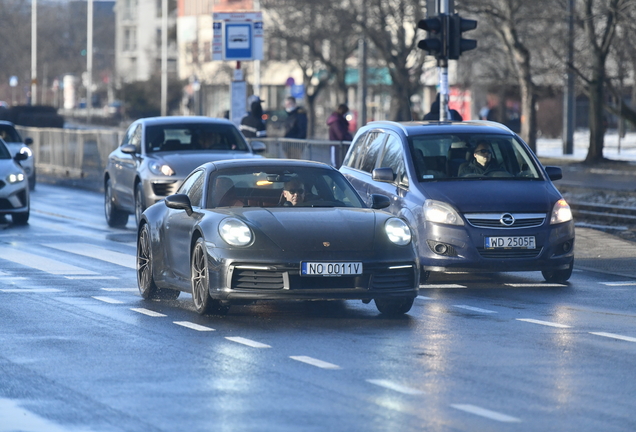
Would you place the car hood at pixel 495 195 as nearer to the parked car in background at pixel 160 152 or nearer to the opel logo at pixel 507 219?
the opel logo at pixel 507 219

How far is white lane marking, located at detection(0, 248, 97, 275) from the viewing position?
14.0 metres

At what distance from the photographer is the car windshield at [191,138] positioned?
20.8 m

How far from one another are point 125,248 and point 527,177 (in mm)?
5413

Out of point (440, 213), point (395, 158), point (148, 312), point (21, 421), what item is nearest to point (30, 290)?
point (148, 312)

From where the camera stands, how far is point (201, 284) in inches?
418

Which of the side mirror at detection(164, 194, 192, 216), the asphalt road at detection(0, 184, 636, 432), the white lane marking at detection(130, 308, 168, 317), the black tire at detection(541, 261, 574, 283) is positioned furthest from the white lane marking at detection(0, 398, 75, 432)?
the black tire at detection(541, 261, 574, 283)

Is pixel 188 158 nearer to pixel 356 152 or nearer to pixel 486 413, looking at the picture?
pixel 356 152

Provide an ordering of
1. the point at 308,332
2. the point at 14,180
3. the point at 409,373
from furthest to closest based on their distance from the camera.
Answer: the point at 14,180, the point at 308,332, the point at 409,373

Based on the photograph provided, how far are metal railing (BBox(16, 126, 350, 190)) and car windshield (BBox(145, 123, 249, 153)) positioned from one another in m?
4.24

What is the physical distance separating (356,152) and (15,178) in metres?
7.18

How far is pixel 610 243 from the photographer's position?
17.4m

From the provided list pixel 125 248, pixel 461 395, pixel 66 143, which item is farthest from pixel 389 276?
pixel 66 143

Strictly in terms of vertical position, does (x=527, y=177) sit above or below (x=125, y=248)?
above

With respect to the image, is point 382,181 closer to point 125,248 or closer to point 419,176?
point 419,176
